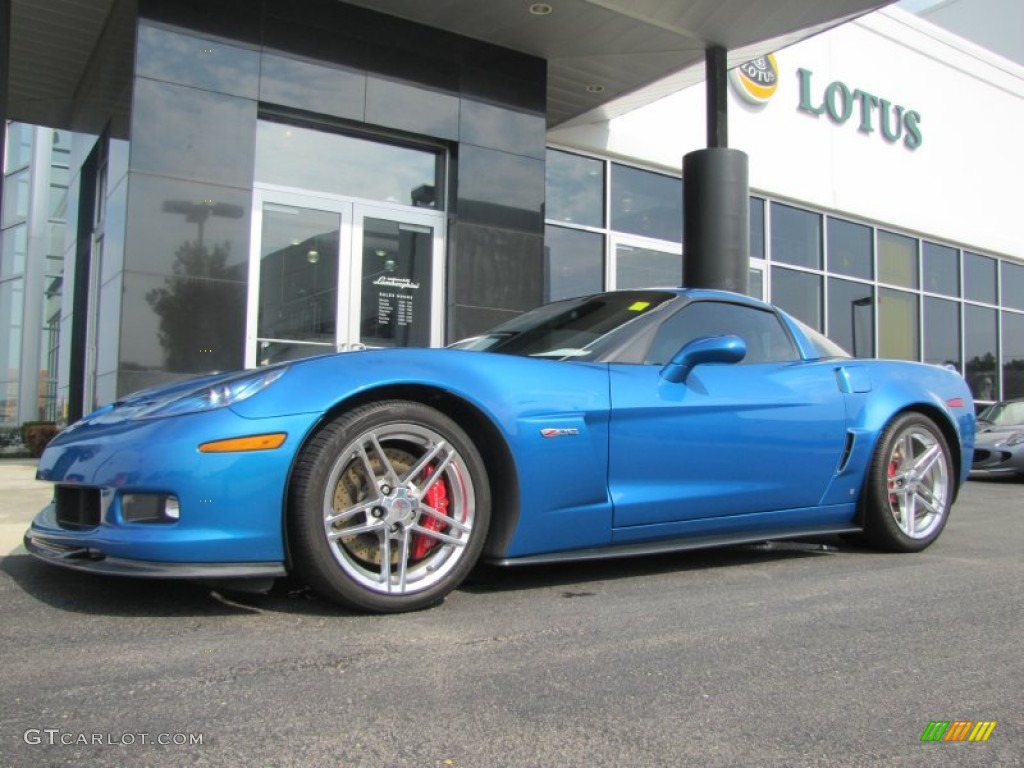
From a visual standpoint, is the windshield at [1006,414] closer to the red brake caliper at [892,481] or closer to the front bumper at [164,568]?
the red brake caliper at [892,481]

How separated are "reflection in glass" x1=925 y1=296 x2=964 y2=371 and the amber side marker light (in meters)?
16.2

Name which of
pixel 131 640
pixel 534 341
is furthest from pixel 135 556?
pixel 534 341

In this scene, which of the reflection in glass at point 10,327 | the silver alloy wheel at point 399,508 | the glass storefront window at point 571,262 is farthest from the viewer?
the reflection in glass at point 10,327

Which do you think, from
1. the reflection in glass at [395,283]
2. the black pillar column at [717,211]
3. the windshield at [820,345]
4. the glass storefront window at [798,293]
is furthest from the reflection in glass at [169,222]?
the glass storefront window at [798,293]

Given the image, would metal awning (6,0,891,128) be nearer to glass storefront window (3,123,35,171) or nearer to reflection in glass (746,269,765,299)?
reflection in glass (746,269,765,299)

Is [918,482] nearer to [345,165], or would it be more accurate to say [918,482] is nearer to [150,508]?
[150,508]

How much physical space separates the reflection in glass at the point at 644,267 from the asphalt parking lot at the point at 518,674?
880 centimetres

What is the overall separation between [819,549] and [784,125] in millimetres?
10727

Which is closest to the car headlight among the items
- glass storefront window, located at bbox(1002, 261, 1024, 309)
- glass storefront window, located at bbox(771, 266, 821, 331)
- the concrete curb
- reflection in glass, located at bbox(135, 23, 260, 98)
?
the concrete curb

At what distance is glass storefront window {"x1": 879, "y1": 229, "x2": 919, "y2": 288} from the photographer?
1562 centimetres

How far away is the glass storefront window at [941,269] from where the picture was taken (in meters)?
16.5

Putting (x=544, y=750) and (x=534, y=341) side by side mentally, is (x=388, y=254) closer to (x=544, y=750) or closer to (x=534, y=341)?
Answer: (x=534, y=341)

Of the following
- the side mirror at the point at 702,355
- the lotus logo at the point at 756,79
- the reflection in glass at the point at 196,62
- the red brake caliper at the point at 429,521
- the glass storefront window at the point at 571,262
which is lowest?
the red brake caliper at the point at 429,521

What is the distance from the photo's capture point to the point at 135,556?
262cm
